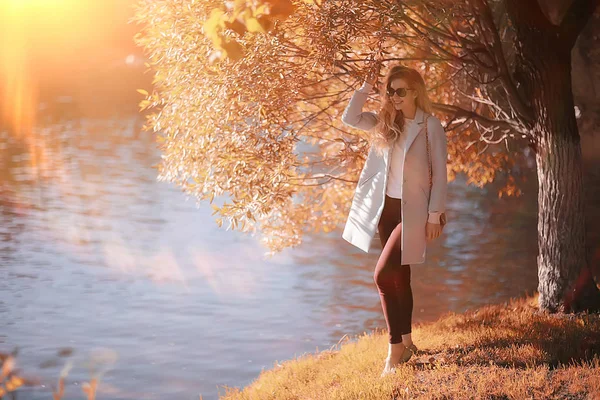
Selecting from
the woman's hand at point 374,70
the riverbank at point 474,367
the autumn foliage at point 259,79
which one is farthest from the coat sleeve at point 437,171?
the autumn foliage at point 259,79

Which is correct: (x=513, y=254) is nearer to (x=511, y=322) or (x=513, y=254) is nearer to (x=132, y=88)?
(x=511, y=322)

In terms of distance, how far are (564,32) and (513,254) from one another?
34.6 ft

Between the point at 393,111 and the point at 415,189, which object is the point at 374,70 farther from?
the point at 415,189

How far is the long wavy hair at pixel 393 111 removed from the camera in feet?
21.4

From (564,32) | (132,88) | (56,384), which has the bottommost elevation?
(56,384)

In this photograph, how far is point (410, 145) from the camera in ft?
21.1

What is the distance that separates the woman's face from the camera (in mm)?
6539

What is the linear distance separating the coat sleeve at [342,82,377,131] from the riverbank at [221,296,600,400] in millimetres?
2216

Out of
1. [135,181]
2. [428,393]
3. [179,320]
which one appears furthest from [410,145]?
[135,181]

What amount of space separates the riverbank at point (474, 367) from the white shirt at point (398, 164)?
63.4 inches

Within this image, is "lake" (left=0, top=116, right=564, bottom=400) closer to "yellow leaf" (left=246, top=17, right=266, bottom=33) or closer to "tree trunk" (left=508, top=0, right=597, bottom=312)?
"tree trunk" (left=508, top=0, right=597, bottom=312)

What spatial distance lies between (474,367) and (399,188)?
175 cm

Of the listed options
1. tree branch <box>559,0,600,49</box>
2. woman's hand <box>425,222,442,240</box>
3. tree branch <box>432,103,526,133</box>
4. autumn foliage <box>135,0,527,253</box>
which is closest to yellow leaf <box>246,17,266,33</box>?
autumn foliage <box>135,0,527,253</box>

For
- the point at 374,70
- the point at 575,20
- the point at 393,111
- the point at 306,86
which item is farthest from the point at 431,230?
the point at 575,20
